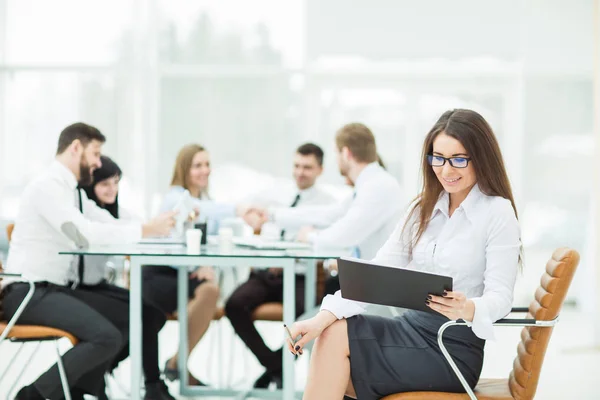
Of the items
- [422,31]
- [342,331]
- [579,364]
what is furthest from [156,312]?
[422,31]

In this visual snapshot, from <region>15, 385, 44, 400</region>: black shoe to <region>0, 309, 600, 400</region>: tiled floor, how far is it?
699 millimetres

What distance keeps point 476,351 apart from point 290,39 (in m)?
5.76

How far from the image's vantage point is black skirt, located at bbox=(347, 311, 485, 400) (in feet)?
7.82

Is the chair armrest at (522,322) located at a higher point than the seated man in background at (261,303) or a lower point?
higher

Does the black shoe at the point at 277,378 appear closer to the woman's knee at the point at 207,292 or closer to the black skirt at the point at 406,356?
the woman's knee at the point at 207,292

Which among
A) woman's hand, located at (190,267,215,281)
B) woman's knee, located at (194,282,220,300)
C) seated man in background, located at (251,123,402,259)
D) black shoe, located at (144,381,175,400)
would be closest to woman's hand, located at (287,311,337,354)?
seated man in background, located at (251,123,402,259)

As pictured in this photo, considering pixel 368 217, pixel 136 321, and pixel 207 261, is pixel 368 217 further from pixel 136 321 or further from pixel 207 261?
pixel 136 321

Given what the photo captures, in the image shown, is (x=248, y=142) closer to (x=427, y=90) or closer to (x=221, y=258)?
(x=427, y=90)

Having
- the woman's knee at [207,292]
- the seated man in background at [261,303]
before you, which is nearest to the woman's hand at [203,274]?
the woman's knee at [207,292]

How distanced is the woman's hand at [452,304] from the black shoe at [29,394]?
1.83 m

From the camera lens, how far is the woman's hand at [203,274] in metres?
4.47

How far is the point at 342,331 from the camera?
93.5 inches

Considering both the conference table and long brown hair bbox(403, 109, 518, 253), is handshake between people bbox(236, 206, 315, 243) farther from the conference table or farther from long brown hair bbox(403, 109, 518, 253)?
long brown hair bbox(403, 109, 518, 253)

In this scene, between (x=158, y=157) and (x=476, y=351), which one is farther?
(x=158, y=157)
